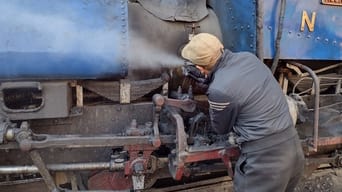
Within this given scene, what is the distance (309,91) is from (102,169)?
1924 millimetres

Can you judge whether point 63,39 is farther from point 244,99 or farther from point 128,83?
point 244,99

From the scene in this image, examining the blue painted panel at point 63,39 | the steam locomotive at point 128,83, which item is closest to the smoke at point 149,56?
the steam locomotive at point 128,83

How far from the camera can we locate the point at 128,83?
2924 millimetres

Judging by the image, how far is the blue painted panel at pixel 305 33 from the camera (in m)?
3.09

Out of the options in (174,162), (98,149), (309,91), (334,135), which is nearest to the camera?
(174,162)

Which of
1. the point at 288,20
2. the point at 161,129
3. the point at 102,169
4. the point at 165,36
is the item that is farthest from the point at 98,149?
the point at 288,20

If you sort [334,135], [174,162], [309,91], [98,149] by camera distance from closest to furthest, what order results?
[174,162], [98,149], [334,135], [309,91]

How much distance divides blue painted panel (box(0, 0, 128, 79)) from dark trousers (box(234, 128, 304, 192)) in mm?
957

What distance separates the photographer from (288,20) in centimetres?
313

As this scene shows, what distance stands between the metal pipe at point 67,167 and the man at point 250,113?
0.75 m

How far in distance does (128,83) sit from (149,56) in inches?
9.5

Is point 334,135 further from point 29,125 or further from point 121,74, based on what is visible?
point 29,125

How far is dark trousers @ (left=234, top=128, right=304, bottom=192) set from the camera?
8.59 ft

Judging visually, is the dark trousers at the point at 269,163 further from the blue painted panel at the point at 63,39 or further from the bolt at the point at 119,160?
the blue painted panel at the point at 63,39
